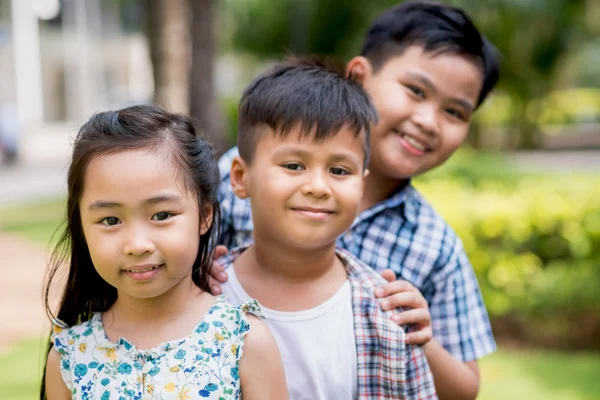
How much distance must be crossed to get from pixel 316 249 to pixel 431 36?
86cm

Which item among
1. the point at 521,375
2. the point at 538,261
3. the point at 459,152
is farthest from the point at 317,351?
the point at 459,152

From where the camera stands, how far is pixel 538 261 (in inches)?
204

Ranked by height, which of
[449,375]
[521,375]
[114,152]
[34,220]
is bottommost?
[34,220]

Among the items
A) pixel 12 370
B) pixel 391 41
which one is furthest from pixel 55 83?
pixel 391 41

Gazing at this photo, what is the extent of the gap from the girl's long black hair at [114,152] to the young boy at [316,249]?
15cm

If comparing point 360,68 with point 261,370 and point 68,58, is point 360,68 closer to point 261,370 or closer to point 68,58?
point 261,370

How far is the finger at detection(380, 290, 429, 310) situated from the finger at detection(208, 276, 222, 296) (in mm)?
437

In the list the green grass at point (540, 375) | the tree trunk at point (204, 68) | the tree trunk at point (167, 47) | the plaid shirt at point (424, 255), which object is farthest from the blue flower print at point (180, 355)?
the tree trunk at point (167, 47)

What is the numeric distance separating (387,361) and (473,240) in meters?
3.54

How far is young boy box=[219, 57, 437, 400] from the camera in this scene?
1789 mm

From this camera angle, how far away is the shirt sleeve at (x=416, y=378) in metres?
1.85

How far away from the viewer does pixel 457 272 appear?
2.20 meters

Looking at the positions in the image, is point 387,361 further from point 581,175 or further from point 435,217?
point 581,175

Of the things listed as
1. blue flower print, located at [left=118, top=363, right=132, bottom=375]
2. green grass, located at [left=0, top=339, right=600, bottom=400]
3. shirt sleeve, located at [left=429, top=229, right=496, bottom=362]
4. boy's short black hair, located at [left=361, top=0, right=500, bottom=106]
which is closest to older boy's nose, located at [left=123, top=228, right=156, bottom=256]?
blue flower print, located at [left=118, top=363, right=132, bottom=375]
